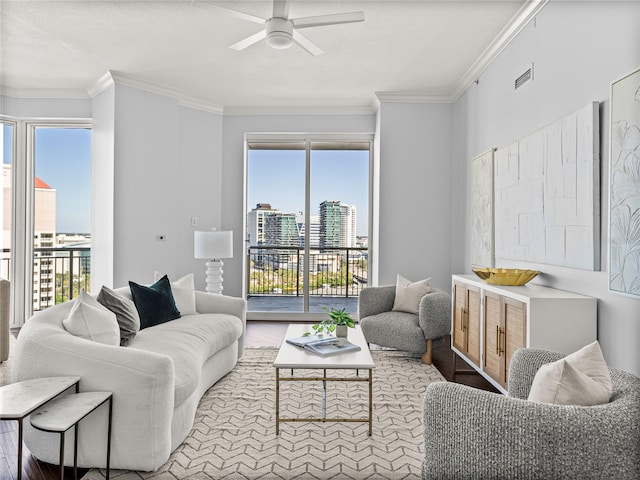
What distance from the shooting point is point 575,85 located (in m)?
2.71

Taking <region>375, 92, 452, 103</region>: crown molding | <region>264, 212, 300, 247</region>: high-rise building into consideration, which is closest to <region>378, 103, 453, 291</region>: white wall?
<region>375, 92, 452, 103</region>: crown molding

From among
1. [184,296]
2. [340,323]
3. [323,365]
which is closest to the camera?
[323,365]

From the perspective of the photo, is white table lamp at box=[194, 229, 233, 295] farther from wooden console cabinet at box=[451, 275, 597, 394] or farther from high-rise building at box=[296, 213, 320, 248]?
wooden console cabinet at box=[451, 275, 597, 394]

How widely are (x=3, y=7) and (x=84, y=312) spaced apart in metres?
2.74

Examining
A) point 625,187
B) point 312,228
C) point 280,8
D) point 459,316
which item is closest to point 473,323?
point 459,316

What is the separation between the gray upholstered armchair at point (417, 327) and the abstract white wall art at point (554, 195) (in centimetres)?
76

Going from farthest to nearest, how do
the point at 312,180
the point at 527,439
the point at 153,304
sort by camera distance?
1. the point at 312,180
2. the point at 153,304
3. the point at 527,439

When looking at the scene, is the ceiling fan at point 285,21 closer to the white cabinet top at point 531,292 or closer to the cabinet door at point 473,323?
the white cabinet top at point 531,292

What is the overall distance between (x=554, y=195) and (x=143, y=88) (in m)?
4.48

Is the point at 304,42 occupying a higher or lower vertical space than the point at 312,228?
higher

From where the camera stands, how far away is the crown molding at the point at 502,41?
10.5ft

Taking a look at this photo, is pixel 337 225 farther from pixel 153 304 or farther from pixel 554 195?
pixel 554 195

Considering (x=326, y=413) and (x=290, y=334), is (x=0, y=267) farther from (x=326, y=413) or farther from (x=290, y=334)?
(x=326, y=413)

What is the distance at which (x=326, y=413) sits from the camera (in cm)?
293
